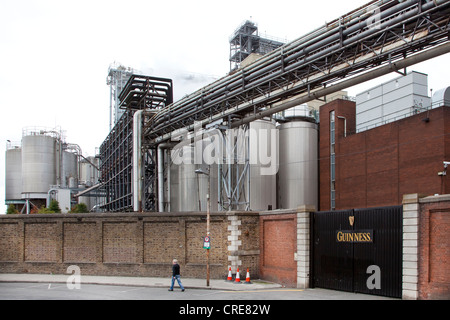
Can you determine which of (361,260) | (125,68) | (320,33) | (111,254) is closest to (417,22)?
(320,33)

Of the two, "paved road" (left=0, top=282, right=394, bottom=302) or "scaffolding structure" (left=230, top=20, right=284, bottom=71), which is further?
"scaffolding structure" (left=230, top=20, right=284, bottom=71)

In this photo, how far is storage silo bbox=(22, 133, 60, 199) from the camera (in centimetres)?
6412

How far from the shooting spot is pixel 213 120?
28.7 meters

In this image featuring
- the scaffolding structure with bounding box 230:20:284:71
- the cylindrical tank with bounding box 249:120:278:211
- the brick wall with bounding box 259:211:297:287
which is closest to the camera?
the brick wall with bounding box 259:211:297:287

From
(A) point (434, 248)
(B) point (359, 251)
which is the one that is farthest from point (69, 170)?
(A) point (434, 248)

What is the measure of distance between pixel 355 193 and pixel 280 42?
33.3 meters

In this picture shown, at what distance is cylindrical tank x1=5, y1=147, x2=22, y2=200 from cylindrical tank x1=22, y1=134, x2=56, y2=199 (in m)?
A: 5.01

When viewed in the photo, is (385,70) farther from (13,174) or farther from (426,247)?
(13,174)

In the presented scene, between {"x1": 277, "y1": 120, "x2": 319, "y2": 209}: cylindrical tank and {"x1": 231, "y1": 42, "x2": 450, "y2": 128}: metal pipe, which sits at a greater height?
{"x1": 231, "y1": 42, "x2": 450, "y2": 128}: metal pipe

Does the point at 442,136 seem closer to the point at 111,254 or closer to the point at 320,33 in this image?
the point at 320,33

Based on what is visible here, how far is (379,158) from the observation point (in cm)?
3672

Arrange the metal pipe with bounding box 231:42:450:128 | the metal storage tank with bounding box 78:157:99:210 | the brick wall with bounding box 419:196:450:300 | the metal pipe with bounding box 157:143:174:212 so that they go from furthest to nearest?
the metal storage tank with bounding box 78:157:99:210, the metal pipe with bounding box 157:143:174:212, the metal pipe with bounding box 231:42:450:128, the brick wall with bounding box 419:196:450:300

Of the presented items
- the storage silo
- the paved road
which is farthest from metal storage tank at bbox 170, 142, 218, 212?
the storage silo

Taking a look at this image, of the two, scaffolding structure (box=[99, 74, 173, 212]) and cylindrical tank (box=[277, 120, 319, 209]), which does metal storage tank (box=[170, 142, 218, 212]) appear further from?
cylindrical tank (box=[277, 120, 319, 209])
